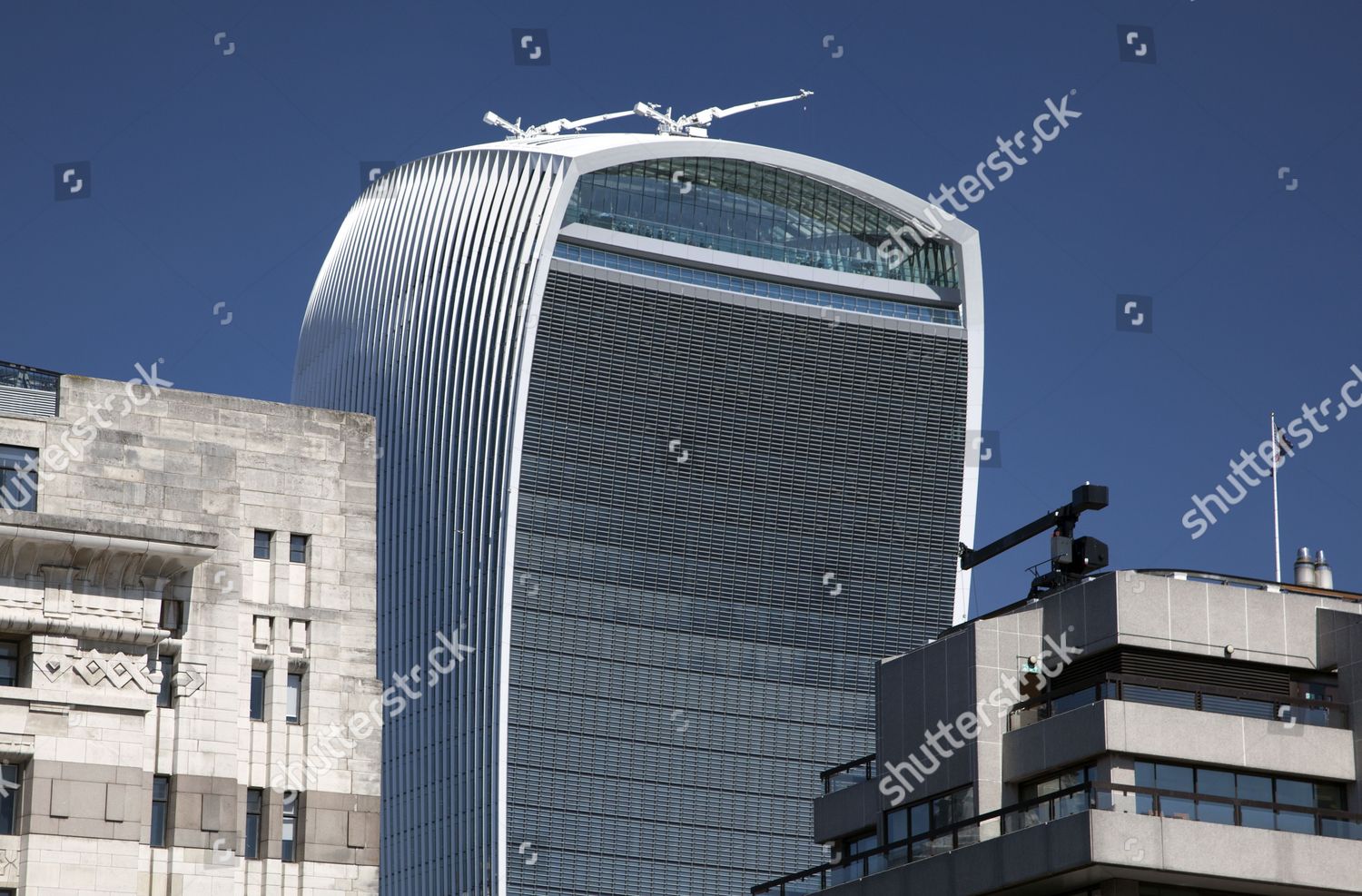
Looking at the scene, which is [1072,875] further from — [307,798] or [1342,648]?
[307,798]

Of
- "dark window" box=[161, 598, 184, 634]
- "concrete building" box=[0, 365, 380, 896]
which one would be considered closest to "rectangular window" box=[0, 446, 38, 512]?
"concrete building" box=[0, 365, 380, 896]

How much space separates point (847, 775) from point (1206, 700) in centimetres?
1974

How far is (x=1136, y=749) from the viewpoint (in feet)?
240

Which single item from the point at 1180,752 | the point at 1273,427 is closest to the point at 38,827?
the point at 1180,752

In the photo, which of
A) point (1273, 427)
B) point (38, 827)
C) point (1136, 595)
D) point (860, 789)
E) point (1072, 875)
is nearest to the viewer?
point (38, 827)

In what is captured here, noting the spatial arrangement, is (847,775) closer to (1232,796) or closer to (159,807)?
(1232,796)

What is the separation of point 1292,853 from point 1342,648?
7.94m

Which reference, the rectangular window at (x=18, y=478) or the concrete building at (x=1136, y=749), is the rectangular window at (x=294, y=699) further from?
the concrete building at (x=1136, y=749)

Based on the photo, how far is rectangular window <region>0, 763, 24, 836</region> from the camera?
66562mm

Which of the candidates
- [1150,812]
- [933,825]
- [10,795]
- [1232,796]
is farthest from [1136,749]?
[10,795]

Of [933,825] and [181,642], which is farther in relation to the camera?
[933,825]

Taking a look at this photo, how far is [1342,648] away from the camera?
3019 inches

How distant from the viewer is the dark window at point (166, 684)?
70.4m

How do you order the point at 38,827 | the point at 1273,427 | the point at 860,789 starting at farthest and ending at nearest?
the point at 1273,427
the point at 860,789
the point at 38,827
